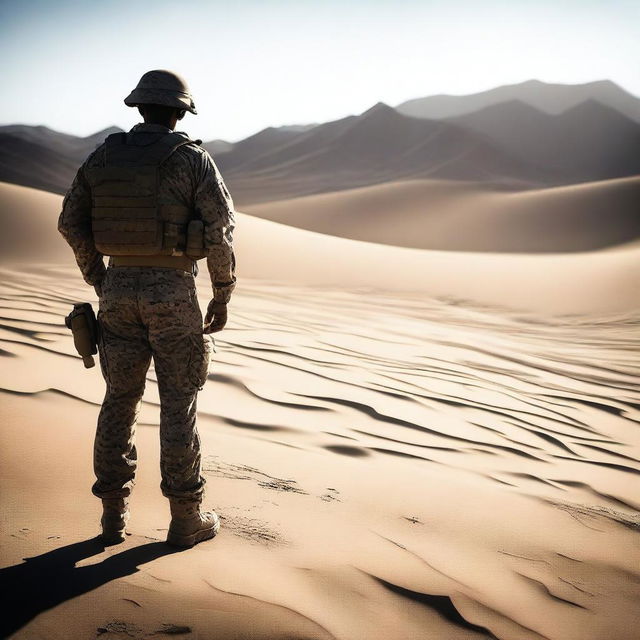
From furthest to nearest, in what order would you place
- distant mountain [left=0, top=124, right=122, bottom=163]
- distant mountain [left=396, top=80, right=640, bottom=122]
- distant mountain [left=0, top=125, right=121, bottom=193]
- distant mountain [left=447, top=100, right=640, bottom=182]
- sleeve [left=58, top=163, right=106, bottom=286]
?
distant mountain [left=396, top=80, right=640, bottom=122] < distant mountain [left=0, top=124, right=122, bottom=163] < distant mountain [left=447, top=100, right=640, bottom=182] < distant mountain [left=0, top=125, right=121, bottom=193] < sleeve [left=58, top=163, right=106, bottom=286]

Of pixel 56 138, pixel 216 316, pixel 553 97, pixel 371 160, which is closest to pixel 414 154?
pixel 371 160

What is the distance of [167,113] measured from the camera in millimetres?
2209

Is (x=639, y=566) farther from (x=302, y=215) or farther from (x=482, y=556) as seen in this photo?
(x=302, y=215)

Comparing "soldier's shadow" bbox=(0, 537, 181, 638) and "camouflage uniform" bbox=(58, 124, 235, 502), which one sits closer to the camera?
"soldier's shadow" bbox=(0, 537, 181, 638)

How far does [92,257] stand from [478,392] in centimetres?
285

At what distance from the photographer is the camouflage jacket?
2.12 metres

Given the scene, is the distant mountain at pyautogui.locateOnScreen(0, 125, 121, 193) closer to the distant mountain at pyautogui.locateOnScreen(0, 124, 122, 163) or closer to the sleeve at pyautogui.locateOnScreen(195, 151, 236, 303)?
the distant mountain at pyautogui.locateOnScreen(0, 124, 122, 163)

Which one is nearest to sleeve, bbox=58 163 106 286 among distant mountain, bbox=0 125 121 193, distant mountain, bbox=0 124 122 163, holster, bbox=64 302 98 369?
holster, bbox=64 302 98 369

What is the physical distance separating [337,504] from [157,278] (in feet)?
3.66

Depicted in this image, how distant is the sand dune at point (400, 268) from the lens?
991cm

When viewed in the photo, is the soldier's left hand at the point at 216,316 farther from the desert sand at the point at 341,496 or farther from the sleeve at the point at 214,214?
the desert sand at the point at 341,496

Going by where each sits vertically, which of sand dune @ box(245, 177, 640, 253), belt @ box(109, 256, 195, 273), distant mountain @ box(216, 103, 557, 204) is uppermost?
distant mountain @ box(216, 103, 557, 204)

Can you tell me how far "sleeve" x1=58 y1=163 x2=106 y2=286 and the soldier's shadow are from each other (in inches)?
35.6

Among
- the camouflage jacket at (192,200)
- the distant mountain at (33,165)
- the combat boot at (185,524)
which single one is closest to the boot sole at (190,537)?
the combat boot at (185,524)
